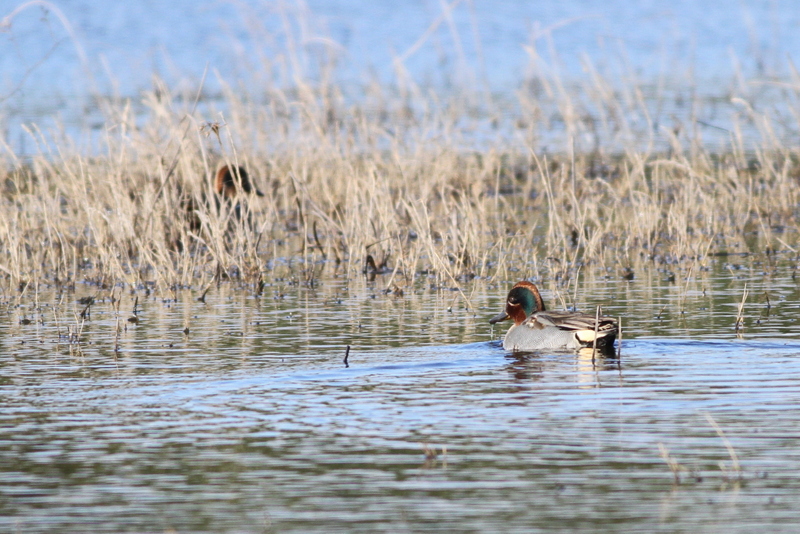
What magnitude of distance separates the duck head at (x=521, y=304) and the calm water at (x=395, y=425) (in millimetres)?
204

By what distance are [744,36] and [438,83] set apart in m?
13.1

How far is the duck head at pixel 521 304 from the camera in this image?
11.8 metres

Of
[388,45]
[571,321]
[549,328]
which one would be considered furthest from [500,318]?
[388,45]

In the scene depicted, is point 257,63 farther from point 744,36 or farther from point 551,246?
point 551,246

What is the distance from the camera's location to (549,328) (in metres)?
11.0

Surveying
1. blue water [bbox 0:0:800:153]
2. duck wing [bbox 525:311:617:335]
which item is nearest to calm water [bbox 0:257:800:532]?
duck wing [bbox 525:311:617:335]

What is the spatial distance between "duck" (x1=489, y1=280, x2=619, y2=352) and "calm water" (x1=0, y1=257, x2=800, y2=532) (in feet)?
0.55

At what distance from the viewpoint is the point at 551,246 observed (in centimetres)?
1619

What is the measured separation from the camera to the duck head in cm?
1177

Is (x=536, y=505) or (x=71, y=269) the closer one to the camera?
(x=536, y=505)

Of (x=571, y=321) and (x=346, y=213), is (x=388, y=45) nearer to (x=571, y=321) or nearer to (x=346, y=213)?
(x=346, y=213)

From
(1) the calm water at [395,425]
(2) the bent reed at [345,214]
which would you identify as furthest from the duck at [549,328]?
(2) the bent reed at [345,214]

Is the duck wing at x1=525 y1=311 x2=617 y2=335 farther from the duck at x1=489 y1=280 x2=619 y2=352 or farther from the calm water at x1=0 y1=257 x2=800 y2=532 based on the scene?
the calm water at x1=0 y1=257 x2=800 y2=532

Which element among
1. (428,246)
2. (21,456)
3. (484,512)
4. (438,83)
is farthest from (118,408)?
(438,83)
